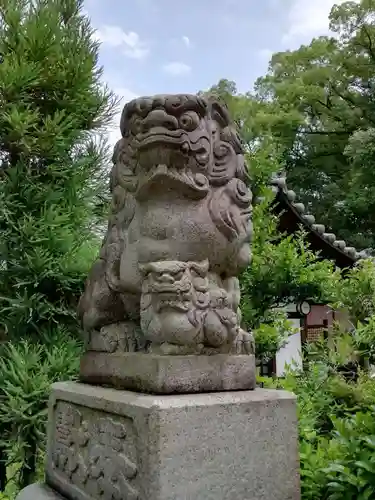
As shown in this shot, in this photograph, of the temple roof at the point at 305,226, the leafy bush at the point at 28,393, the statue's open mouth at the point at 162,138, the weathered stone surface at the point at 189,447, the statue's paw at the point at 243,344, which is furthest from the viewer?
the temple roof at the point at 305,226

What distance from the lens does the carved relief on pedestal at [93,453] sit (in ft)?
6.80

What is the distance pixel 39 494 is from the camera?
267 centimetres

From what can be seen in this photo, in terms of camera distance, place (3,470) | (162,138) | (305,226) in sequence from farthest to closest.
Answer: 1. (305,226)
2. (3,470)
3. (162,138)

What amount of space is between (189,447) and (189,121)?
4.26 feet

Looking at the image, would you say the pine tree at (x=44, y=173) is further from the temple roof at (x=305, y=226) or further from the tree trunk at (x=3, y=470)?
the temple roof at (x=305, y=226)

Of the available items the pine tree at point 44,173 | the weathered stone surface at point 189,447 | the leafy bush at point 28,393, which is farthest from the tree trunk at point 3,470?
the weathered stone surface at point 189,447

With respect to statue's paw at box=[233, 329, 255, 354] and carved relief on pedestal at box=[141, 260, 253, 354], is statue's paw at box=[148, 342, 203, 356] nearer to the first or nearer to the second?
carved relief on pedestal at box=[141, 260, 253, 354]

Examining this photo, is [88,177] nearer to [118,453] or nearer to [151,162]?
[151,162]

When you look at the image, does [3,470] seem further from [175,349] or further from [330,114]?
[330,114]

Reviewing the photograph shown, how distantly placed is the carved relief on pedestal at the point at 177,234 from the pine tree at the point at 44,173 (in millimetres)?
2677

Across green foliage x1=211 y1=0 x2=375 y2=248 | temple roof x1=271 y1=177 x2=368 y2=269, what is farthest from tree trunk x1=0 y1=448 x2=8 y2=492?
green foliage x1=211 y1=0 x2=375 y2=248

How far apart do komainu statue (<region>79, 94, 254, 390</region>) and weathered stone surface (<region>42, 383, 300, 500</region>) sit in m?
0.25

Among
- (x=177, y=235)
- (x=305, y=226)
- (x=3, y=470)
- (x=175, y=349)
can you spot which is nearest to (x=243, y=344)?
(x=175, y=349)

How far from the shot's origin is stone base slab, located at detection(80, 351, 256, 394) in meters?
2.08
